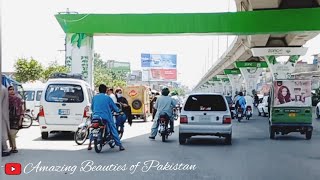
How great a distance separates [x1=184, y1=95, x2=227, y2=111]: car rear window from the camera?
10195 millimetres

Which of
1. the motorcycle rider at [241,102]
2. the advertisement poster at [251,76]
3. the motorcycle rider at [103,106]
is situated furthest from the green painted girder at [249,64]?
the motorcycle rider at [103,106]

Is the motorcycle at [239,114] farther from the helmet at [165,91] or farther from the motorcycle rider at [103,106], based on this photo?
the motorcycle rider at [103,106]

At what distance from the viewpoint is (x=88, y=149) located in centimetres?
802

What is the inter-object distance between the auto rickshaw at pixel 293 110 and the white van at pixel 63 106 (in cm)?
438

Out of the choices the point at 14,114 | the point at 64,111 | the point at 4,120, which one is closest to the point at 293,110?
the point at 64,111

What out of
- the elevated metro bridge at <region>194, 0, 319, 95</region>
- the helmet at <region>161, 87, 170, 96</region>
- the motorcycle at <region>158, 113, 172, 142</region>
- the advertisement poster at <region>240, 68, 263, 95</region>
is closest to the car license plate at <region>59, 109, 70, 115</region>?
the motorcycle at <region>158, 113, 172, 142</region>

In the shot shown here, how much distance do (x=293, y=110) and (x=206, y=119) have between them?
119 inches

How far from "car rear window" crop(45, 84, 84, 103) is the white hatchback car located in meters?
2.10

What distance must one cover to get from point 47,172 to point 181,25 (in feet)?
33.3

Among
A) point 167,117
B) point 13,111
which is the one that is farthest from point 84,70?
point 13,111

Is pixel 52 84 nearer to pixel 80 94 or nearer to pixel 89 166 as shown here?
pixel 80 94

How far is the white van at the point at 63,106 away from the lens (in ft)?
31.6

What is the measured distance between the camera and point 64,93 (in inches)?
409

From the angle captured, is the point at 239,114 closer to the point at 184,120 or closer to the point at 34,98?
the point at 184,120
